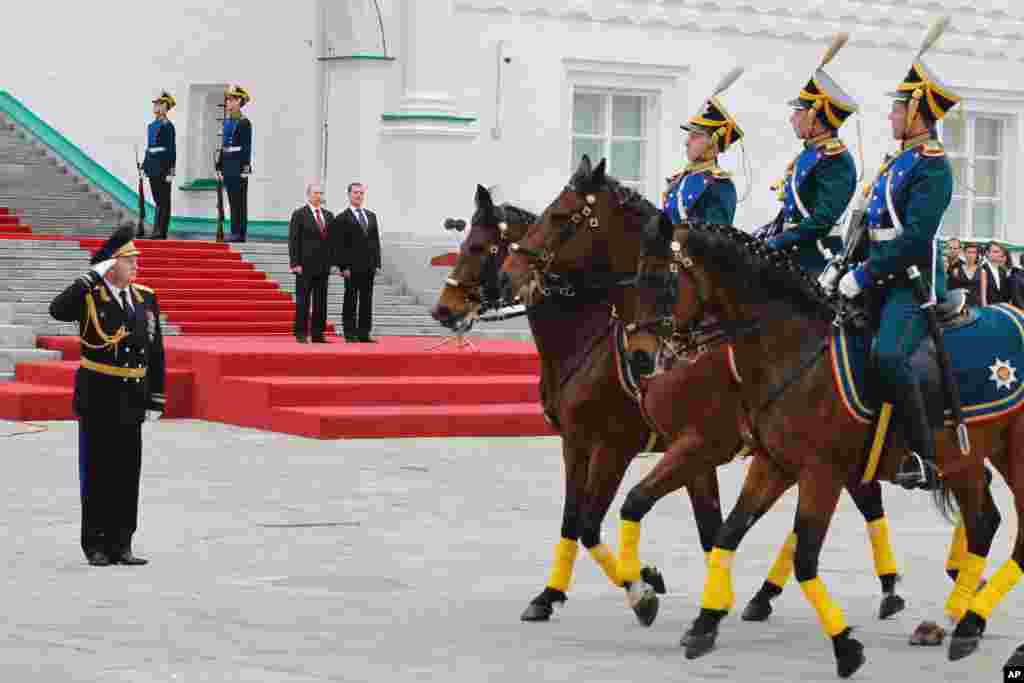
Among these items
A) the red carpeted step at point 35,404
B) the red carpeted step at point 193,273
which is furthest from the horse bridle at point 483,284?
the red carpeted step at point 193,273

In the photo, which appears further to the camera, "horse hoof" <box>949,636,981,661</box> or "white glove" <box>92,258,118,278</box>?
"white glove" <box>92,258,118,278</box>

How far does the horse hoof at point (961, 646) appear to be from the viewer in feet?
31.4

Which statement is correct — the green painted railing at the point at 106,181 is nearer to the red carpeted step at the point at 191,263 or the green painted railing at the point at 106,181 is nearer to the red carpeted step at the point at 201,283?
the red carpeted step at the point at 191,263

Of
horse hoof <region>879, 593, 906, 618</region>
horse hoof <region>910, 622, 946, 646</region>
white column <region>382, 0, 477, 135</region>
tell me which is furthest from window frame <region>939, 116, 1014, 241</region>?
horse hoof <region>910, 622, 946, 646</region>

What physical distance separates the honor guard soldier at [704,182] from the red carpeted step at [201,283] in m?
14.5

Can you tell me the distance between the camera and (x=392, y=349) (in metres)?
22.3

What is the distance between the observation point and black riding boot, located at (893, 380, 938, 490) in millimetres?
9469

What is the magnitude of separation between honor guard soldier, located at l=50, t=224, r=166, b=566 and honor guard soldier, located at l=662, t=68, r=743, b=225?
3.03 m

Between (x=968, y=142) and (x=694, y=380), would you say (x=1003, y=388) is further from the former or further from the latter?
(x=968, y=142)

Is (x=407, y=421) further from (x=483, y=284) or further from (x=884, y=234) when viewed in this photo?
(x=884, y=234)

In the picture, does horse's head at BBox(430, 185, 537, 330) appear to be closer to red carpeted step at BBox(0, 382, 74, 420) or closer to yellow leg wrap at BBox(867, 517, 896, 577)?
yellow leg wrap at BBox(867, 517, 896, 577)

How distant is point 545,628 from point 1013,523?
5474 millimetres

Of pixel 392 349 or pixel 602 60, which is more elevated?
pixel 602 60

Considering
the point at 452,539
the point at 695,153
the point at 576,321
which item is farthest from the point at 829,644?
the point at 452,539
